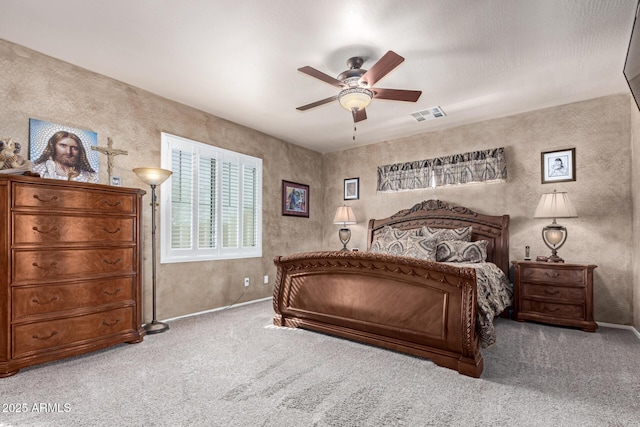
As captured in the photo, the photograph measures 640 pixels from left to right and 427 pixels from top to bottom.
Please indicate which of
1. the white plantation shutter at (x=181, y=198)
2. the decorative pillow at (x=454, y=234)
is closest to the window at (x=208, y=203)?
the white plantation shutter at (x=181, y=198)

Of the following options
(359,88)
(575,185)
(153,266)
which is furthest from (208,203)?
(575,185)

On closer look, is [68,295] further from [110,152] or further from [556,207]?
[556,207]

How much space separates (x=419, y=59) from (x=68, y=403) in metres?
3.61

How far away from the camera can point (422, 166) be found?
16.6 feet

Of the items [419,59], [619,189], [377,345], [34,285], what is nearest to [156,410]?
[34,285]

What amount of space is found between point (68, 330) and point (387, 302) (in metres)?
2.56

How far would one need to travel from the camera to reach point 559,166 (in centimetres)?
403

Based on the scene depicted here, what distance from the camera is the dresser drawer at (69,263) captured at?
95.8 inches

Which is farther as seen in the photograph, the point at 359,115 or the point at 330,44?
the point at 359,115

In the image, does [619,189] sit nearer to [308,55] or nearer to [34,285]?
[308,55]

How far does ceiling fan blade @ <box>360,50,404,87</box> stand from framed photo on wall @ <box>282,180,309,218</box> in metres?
2.93

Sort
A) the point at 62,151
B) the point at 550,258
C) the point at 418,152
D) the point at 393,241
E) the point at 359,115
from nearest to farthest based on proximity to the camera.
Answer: the point at 62,151, the point at 359,115, the point at 550,258, the point at 393,241, the point at 418,152

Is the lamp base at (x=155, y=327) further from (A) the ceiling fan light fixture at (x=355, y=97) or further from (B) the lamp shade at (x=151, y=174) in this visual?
(A) the ceiling fan light fixture at (x=355, y=97)

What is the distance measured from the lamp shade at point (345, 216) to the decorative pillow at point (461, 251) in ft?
5.12
